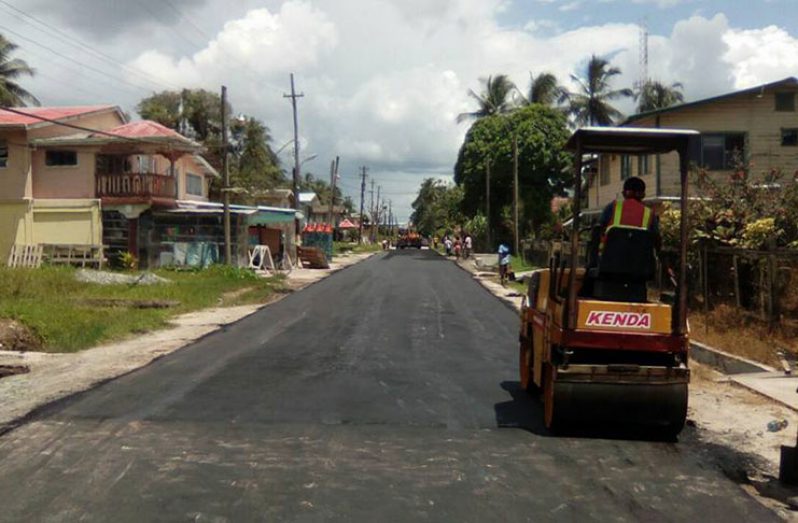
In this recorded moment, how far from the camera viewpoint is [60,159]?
113 ft

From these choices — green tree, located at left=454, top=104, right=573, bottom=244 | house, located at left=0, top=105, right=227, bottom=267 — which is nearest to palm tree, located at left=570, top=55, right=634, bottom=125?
green tree, located at left=454, top=104, right=573, bottom=244

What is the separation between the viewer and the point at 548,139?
5616 cm

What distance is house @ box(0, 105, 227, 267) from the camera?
1319 inches

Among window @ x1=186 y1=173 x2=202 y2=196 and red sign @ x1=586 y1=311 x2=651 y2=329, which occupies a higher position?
window @ x1=186 y1=173 x2=202 y2=196

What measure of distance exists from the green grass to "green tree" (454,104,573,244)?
28.8 meters

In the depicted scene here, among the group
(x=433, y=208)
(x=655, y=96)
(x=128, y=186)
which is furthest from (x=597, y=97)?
(x=433, y=208)

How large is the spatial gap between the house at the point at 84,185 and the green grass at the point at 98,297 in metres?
4.30

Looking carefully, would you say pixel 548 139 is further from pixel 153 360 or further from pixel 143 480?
pixel 143 480

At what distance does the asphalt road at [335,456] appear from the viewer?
582 cm

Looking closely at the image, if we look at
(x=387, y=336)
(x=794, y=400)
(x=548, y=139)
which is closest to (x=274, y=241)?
(x=548, y=139)

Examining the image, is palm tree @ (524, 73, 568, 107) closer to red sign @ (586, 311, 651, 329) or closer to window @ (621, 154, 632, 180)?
window @ (621, 154, 632, 180)

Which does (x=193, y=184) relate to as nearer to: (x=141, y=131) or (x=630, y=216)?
(x=141, y=131)

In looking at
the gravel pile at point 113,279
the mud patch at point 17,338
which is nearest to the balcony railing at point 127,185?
the gravel pile at point 113,279

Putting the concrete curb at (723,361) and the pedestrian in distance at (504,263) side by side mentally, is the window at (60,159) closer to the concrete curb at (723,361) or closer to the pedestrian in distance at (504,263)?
the pedestrian in distance at (504,263)
